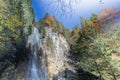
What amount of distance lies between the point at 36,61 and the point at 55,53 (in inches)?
254

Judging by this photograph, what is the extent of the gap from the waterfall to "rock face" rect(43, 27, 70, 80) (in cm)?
129

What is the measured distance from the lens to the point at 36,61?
27422 mm

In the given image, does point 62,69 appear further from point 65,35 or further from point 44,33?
point 65,35

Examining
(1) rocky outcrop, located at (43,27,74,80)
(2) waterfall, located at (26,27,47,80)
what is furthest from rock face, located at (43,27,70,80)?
(2) waterfall, located at (26,27,47,80)

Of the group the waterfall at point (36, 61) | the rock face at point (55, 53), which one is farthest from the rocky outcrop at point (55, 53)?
the waterfall at point (36, 61)

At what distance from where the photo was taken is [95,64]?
23484 mm

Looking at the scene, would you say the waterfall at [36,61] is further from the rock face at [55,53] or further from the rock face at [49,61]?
the rock face at [55,53]

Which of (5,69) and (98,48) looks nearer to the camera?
(98,48)

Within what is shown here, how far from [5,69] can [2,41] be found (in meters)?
3.90

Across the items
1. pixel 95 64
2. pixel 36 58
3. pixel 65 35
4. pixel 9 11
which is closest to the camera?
pixel 9 11

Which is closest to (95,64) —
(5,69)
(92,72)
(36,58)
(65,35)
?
(92,72)

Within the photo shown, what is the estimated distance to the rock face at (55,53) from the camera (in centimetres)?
2984

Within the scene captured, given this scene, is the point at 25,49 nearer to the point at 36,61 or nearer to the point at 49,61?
the point at 36,61

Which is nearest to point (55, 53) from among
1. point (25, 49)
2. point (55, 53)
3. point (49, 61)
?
point (55, 53)
